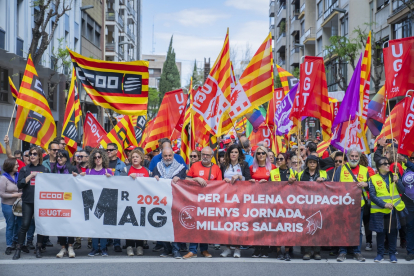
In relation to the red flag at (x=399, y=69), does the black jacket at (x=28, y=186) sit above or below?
below

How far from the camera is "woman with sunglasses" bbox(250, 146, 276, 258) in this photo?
816 cm

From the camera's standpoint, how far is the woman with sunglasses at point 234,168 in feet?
26.6

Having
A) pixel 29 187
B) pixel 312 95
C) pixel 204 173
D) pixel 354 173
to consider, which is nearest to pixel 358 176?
pixel 354 173

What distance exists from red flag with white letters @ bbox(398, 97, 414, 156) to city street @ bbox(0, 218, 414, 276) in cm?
175

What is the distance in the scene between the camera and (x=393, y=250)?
773cm

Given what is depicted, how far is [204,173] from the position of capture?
812 cm

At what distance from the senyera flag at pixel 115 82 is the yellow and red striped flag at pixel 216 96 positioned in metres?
1.14

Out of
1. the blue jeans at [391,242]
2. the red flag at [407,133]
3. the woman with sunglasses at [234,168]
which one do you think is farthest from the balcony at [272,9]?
the blue jeans at [391,242]

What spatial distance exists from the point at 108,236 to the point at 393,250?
4.47 meters

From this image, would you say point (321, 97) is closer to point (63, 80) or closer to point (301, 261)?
point (301, 261)

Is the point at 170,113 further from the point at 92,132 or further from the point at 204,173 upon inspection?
the point at 204,173

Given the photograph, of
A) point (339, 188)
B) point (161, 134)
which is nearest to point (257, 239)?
point (339, 188)

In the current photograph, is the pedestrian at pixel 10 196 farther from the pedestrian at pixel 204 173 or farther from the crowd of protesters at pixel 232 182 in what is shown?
the pedestrian at pixel 204 173

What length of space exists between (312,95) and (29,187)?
555 centimetres
